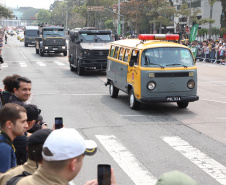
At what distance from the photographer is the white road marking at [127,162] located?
7.31 meters

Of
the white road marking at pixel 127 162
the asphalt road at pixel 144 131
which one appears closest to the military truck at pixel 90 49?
the asphalt road at pixel 144 131

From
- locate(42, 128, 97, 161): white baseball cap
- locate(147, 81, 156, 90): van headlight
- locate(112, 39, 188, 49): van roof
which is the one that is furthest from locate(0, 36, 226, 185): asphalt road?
locate(42, 128, 97, 161): white baseball cap

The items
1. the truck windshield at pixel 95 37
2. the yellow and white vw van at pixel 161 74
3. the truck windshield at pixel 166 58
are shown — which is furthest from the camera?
the truck windshield at pixel 95 37

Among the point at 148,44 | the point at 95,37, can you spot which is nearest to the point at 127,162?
the point at 148,44

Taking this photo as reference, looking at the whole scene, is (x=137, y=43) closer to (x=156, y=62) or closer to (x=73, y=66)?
(x=156, y=62)

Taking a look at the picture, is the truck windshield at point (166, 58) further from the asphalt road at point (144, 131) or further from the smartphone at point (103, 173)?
the smartphone at point (103, 173)

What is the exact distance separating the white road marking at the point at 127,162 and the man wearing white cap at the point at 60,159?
4405mm

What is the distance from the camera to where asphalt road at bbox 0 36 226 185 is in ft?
25.8

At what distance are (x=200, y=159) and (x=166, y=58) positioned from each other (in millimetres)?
5343

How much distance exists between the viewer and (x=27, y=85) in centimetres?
674

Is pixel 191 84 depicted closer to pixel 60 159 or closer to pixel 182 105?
pixel 182 105

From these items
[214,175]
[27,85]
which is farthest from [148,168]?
[27,85]

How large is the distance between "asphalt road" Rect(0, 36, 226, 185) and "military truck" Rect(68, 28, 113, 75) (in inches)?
205

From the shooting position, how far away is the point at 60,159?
2.79m
